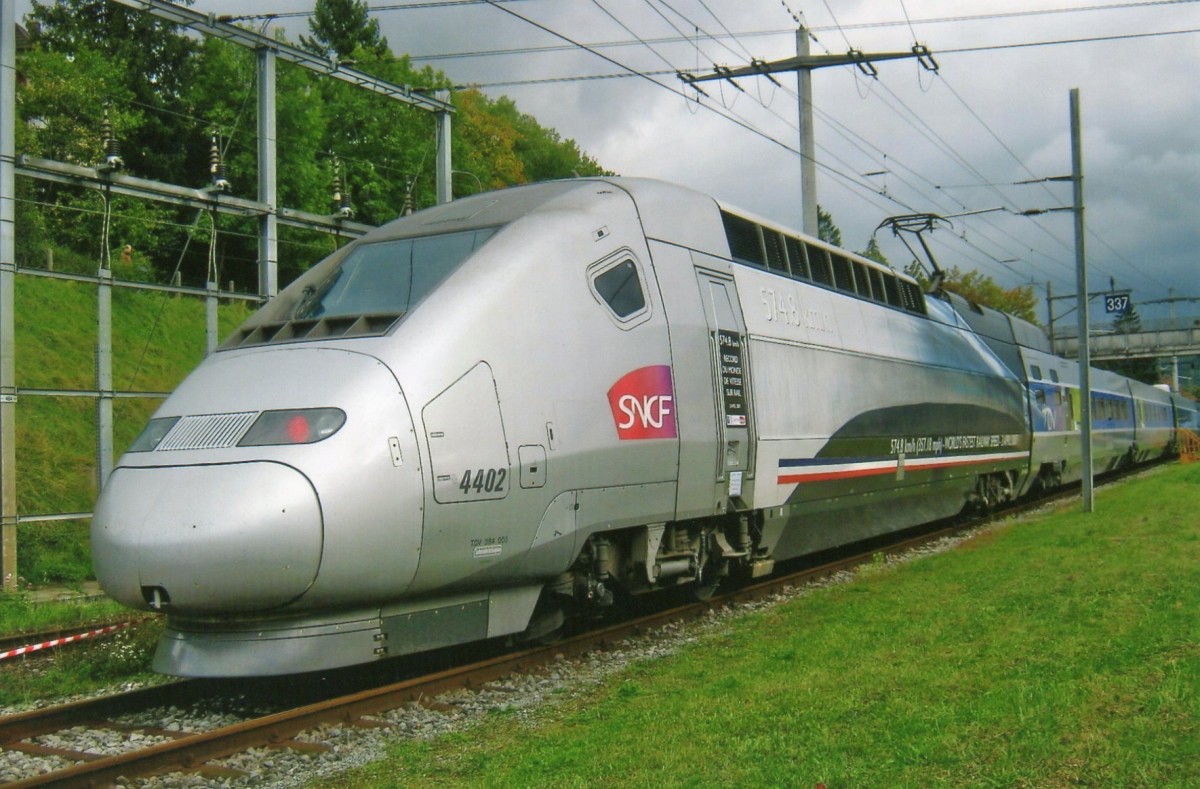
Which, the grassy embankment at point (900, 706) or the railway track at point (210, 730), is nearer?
the grassy embankment at point (900, 706)

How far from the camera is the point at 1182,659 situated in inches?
257

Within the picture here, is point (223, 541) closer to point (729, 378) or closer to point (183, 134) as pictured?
point (729, 378)

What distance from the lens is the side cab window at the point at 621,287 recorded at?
8.34 metres

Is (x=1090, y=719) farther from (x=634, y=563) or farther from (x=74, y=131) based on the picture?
(x=74, y=131)

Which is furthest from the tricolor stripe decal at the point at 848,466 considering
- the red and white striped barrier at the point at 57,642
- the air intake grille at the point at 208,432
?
the red and white striped barrier at the point at 57,642

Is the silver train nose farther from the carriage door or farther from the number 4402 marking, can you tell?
the carriage door

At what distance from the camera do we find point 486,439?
7113 mm

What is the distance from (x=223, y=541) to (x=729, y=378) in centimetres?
484

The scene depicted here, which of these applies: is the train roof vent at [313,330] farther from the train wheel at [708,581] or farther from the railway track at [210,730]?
the train wheel at [708,581]

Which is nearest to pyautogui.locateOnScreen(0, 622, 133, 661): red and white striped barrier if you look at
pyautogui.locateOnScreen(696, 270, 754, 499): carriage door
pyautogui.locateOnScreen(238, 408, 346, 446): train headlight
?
pyautogui.locateOnScreen(238, 408, 346, 446): train headlight

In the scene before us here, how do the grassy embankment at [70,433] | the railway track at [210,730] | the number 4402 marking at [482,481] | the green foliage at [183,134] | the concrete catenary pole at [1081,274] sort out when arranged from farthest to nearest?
the green foliage at [183,134], the concrete catenary pole at [1081,274], the grassy embankment at [70,433], the number 4402 marking at [482,481], the railway track at [210,730]

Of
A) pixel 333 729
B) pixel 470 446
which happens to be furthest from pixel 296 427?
pixel 333 729

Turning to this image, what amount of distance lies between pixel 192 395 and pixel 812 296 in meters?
6.82

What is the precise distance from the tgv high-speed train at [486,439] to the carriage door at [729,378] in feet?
0.10
